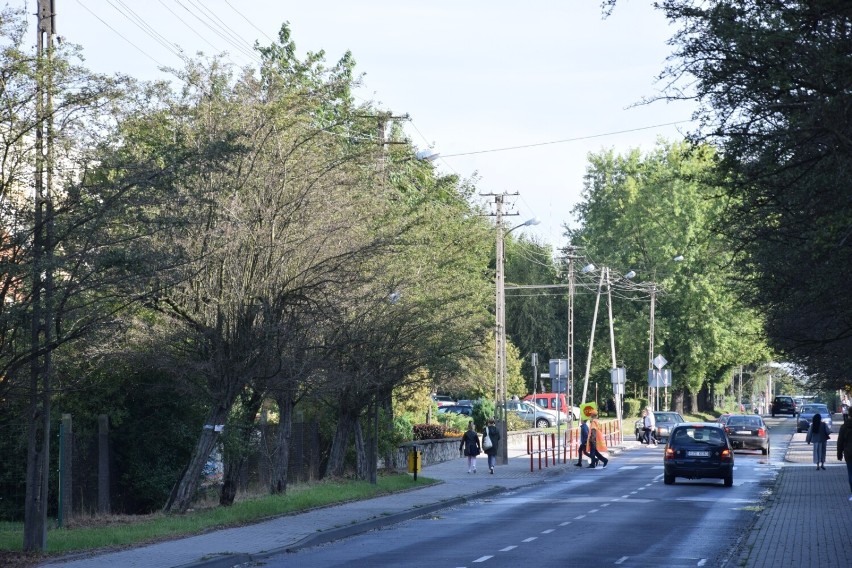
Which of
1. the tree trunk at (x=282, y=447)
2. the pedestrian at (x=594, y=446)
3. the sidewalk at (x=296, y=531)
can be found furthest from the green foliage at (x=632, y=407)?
the tree trunk at (x=282, y=447)

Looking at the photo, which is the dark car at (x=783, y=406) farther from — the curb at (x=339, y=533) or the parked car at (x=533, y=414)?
the curb at (x=339, y=533)

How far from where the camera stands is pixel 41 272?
14133mm

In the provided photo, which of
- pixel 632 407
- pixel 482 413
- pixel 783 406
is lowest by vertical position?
pixel 783 406

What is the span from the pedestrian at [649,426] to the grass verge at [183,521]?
28676mm

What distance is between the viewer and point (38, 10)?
1563 centimetres

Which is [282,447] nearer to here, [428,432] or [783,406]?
[428,432]

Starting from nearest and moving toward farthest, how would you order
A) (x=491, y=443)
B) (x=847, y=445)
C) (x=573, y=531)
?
(x=573, y=531) → (x=847, y=445) → (x=491, y=443)

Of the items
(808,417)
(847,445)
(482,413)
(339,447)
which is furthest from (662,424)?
(847,445)

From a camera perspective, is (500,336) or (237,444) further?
(500,336)

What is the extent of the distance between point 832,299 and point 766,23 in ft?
23.3

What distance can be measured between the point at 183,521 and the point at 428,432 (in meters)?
25.0

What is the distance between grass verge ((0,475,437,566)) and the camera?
16453mm

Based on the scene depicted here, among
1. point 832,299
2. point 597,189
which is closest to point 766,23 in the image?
point 832,299

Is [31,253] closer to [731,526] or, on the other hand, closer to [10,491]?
[10,491]
